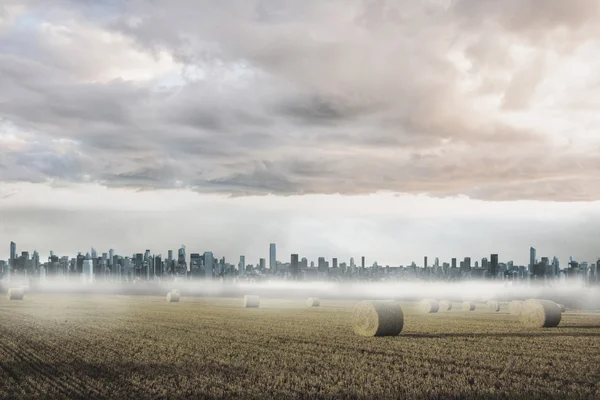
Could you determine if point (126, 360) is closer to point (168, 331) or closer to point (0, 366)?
point (0, 366)

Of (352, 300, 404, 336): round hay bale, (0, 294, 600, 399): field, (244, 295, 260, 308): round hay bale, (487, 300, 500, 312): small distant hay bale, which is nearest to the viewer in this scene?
(0, 294, 600, 399): field

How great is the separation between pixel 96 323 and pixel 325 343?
20.0 metres

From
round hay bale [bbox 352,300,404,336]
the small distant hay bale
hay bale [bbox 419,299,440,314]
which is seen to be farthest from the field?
the small distant hay bale

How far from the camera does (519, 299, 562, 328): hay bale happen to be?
42.8m

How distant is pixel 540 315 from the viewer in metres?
42.8

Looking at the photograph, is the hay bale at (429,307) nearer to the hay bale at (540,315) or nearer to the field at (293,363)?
the hay bale at (540,315)

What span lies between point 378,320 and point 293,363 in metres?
11.7

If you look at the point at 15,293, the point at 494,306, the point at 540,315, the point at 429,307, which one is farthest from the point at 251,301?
the point at 15,293

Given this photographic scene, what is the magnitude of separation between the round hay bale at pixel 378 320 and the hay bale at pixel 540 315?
11.5m

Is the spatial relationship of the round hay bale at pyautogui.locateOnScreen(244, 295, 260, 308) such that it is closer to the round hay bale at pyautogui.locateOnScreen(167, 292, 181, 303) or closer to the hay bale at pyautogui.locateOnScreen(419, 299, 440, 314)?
the hay bale at pyautogui.locateOnScreen(419, 299, 440, 314)

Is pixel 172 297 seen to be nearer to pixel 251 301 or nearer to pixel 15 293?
pixel 15 293

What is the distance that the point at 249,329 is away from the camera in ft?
132

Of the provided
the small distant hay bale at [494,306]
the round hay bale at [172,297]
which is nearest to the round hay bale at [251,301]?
the round hay bale at [172,297]

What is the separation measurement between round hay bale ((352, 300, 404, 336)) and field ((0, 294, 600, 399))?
678 mm
